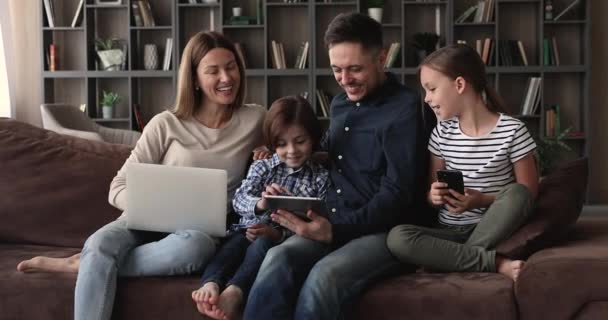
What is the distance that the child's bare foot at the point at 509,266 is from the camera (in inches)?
82.3

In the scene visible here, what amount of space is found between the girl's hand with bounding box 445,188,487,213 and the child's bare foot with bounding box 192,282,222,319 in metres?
0.69

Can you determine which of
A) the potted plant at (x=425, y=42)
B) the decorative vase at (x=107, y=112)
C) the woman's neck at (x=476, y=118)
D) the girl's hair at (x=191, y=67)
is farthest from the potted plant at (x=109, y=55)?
the woman's neck at (x=476, y=118)

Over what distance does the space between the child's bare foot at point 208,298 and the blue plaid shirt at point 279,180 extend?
0.37 m

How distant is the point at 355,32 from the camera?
2.39 metres

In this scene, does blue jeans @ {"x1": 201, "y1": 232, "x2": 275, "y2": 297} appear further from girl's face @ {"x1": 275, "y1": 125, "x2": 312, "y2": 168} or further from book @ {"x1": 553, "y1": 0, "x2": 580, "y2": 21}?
book @ {"x1": 553, "y1": 0, "x2": 580, "y2": 21}

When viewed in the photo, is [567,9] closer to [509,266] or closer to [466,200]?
[466,200]

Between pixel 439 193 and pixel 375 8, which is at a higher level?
pixel 375 8

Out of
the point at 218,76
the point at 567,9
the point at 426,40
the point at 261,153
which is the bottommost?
the point at 261,153

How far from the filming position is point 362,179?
2.40m

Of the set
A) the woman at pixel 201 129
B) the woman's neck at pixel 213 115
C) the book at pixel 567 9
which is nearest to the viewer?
the woman at pixel 201 129

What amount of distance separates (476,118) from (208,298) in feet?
3.22

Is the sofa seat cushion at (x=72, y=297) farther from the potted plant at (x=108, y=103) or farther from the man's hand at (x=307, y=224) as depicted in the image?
the potted plant at (x=108, y=103)

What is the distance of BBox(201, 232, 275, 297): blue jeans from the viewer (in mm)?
2139

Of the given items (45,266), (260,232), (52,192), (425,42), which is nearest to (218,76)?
(260,232)
